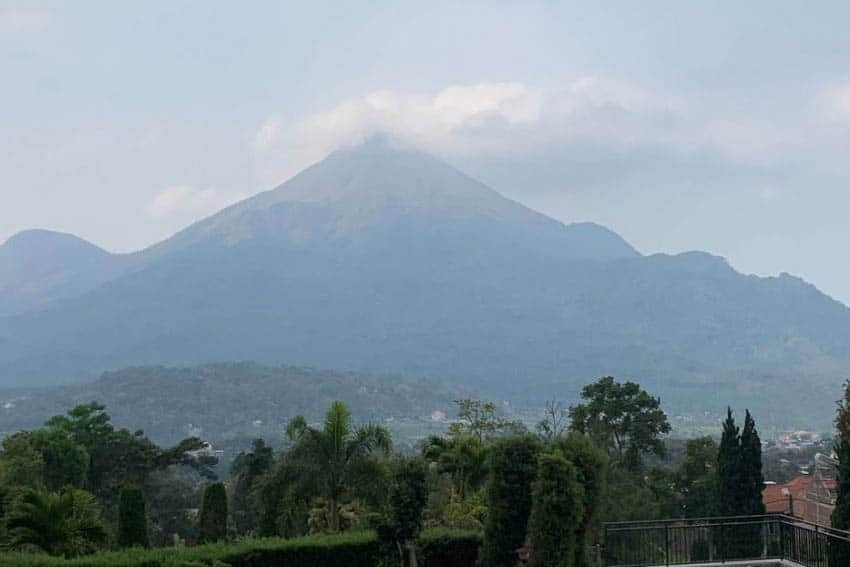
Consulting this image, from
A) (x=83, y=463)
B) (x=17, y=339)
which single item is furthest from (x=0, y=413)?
(x=83, y=463)

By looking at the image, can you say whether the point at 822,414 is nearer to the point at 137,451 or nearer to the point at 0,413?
the point at 0,413

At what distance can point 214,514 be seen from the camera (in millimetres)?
19422

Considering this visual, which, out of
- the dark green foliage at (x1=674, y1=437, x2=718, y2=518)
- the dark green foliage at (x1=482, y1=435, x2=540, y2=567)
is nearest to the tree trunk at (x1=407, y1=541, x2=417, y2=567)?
the dark green foliage at (x1=482, y1=435, x2=540, y2=567)

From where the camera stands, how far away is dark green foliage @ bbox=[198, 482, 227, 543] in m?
19.4

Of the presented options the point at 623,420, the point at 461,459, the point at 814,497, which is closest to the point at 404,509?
the point at 461,459

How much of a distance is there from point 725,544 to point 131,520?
36.1 feet

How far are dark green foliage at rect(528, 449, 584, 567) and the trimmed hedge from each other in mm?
2257

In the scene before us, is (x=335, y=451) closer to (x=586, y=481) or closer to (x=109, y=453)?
(x=586, y=481)

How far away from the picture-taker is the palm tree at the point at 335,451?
1814cm

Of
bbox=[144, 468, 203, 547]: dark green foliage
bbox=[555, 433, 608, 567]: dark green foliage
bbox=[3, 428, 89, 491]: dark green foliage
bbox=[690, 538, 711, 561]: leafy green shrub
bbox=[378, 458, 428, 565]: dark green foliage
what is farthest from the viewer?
bbox=[144, 468, 203, 547]: dark green foliage

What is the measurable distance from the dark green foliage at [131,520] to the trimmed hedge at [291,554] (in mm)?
3579

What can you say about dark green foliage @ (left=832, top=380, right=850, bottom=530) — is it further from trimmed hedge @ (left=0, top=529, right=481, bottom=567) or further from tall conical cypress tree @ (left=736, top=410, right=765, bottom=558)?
trimmed hedge @ (left=0, top=529, right=481, bottom=567)

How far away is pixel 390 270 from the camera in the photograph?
643 ft

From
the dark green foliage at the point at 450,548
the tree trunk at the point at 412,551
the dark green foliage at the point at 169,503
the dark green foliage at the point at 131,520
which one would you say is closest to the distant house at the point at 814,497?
the dark green foliage at the point at 450,548
